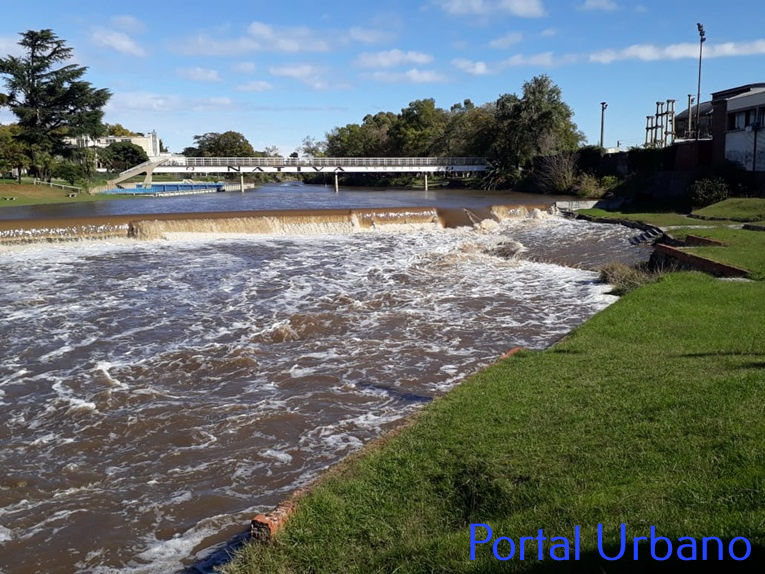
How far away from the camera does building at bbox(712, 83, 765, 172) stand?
32531 mm

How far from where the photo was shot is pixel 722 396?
609 cm

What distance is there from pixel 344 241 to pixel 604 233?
Answer: 36.6 feet

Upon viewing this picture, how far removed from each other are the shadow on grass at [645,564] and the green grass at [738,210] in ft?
80.0

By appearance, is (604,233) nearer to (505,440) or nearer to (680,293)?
(680,293)

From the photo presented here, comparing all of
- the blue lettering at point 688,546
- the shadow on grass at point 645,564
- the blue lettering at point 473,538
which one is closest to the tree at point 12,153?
the blue lettering at point 473,538

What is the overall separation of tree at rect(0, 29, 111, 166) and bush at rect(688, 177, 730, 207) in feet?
145

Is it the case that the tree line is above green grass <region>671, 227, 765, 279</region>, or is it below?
above

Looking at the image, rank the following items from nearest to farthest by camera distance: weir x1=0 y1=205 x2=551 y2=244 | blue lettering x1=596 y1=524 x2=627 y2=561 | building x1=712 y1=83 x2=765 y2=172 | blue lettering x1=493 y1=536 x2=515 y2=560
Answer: blue lettering x1=596 y1=524 x2=627 y2=561 → blue lettering x1=493 y1=536 x2=515 y2=560 → weir x1=0 y1=205 x2=551 y2=244 → building x1=712 y1=83 x2=765 y2=172

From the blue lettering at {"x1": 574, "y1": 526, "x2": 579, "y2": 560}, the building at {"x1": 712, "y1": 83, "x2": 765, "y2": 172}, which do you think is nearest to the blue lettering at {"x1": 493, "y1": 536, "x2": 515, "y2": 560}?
the blue lettering at {"x1": 574, "y1": 526, "x2": 579, "y2": 560}

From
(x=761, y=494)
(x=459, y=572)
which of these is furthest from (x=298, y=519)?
(x=761, y=494)

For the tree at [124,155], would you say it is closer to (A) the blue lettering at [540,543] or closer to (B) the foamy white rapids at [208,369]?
(B) the foamy white rapids at [208,369]

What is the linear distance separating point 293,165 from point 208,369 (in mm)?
54997

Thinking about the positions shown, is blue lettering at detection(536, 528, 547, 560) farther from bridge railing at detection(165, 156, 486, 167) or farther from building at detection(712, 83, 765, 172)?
bridge railing at detection(165, 156, 486, 167)

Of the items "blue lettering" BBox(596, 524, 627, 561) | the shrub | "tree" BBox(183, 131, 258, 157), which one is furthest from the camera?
"tree" BBox(183, 131, 258, 157)
